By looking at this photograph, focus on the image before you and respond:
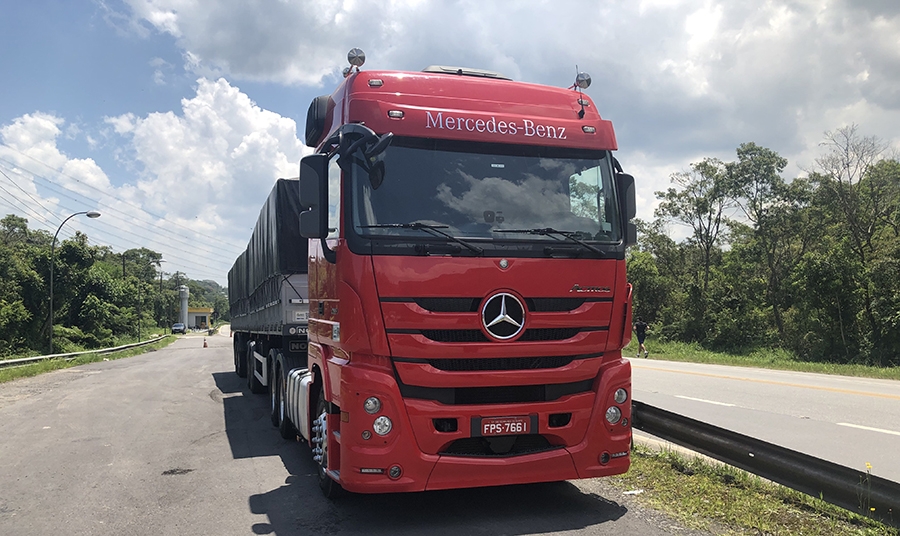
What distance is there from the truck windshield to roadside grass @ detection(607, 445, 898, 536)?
7.39 feet

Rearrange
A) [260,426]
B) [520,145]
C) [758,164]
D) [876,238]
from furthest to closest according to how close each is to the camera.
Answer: [758,164], [876,238], [260,426], [520,145]

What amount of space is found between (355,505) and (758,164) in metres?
37.5

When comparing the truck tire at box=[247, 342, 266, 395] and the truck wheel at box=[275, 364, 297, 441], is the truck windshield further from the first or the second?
the truck tire at box=[247, 342, 266, 395]

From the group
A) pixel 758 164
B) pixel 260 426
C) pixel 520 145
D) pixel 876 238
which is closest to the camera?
pixel 520 145

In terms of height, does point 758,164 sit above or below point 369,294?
above

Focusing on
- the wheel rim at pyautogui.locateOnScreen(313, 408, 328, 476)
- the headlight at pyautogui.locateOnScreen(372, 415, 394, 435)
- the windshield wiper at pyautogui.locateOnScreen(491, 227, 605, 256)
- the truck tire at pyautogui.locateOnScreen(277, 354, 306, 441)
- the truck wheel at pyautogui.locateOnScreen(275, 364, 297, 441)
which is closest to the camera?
the headlight at pyautogui.locateOnScreen(372, 415, 394, 435)

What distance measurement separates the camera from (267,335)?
11430 millimetres

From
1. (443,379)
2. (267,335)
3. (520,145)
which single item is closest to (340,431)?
(443,379)

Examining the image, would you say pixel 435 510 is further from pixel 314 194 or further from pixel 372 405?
pixel 314 194

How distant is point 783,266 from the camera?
128 feet

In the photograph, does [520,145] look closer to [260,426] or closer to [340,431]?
[340,431]

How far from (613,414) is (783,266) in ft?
123

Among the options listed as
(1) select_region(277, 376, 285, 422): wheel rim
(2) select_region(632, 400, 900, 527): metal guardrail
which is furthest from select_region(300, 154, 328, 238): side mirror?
(1) select_region(277, 376, 285, 422): wheel rim

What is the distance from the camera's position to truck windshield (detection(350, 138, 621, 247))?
210 inches
